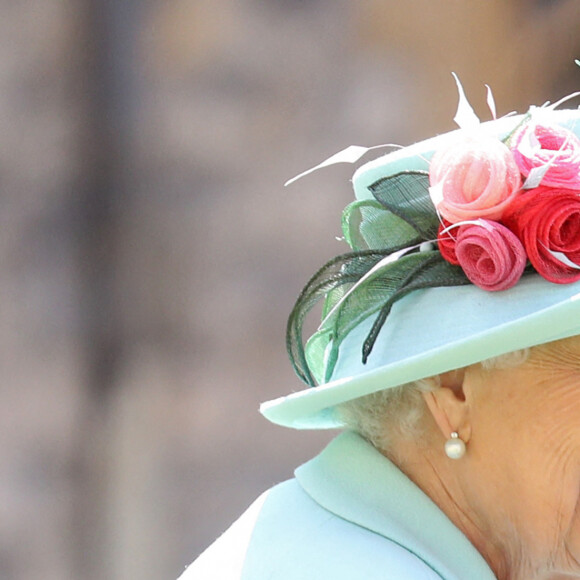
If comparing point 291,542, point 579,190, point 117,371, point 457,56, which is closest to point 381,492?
point 291,542

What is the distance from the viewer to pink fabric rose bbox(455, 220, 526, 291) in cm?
171

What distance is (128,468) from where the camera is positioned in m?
3.64

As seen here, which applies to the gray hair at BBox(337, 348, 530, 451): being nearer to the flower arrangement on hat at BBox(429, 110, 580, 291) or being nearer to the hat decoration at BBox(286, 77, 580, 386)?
the hat decoration at BBox(286, 77, 580, 386)

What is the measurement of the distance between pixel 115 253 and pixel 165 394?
553 millimetres

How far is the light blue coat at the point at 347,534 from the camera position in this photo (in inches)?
67.0

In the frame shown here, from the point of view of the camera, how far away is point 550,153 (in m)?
1.75

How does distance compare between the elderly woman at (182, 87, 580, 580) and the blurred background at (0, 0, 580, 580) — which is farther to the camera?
the blurred background at (0, 0, 580, 580)

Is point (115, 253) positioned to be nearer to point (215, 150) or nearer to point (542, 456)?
point (215, 150)

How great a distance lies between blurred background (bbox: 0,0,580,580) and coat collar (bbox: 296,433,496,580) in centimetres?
187

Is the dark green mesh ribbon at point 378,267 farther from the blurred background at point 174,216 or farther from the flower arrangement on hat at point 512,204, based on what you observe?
the blurred background at point 174,216

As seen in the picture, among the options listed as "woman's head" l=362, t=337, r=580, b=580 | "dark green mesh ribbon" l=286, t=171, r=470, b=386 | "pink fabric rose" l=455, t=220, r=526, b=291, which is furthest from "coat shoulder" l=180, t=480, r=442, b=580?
"pink fabric rose" l=455, t=220, r=526, b=291

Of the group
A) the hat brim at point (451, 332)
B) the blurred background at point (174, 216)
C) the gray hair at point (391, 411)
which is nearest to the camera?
the hat brim at point (451, 332)

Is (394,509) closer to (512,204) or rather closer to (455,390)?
(455,390)

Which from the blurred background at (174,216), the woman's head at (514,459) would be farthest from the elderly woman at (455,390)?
the blurred background at (174,216)
